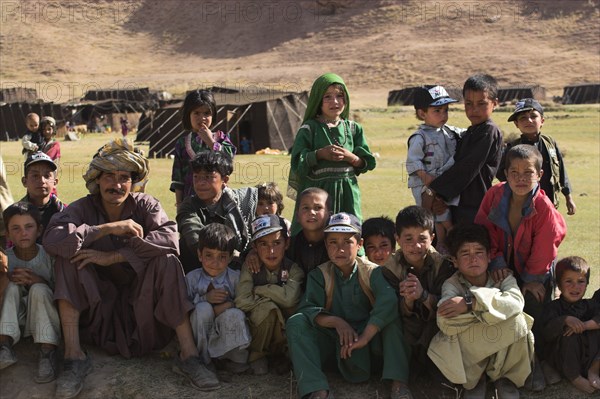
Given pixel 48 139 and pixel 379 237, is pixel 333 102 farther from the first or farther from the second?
pixel 48 139

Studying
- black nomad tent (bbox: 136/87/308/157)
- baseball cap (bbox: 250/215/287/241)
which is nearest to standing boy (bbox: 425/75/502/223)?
baseball cap (bbox: 250/215/287/241)

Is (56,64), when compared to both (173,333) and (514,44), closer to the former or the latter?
(514,44)

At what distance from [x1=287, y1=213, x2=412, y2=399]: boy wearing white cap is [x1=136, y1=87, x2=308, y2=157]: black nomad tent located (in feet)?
55.3

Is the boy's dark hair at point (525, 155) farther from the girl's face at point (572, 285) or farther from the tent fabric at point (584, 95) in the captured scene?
the tent fabric at point (584, 95)

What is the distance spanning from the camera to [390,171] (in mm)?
15727

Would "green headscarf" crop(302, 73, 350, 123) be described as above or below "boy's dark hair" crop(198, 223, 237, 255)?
above

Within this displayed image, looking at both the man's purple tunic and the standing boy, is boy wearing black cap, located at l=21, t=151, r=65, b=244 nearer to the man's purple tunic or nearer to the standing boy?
the man's purple tunic

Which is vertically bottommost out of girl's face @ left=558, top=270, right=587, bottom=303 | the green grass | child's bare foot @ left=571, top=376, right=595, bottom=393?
the green grass

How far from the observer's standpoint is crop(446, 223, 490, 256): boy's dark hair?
14.0ft

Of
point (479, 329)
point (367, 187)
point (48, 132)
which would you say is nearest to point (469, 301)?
point (479, 329)

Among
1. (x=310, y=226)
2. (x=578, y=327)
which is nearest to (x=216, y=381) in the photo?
(x=310, y=226)

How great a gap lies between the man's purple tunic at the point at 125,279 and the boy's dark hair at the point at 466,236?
Result: 1.57 meters

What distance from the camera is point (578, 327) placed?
13.9 feet

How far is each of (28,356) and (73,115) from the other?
31067 millimetres
